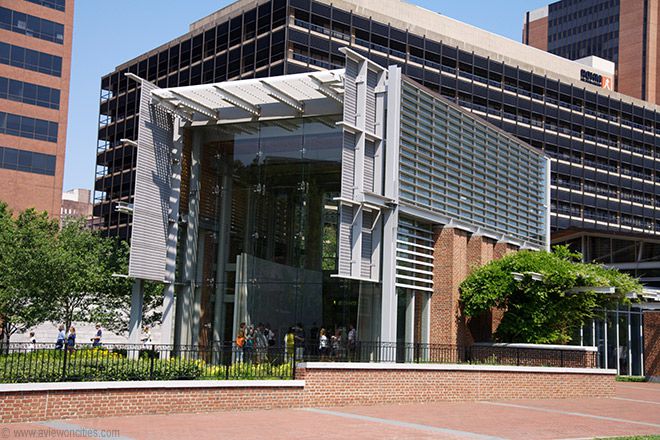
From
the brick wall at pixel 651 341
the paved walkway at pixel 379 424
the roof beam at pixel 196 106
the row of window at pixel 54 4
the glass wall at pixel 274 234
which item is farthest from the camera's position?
the row of window at pixel 54 4

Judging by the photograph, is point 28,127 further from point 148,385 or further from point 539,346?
point 148,385

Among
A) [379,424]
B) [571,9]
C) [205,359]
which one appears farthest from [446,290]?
[571,9]

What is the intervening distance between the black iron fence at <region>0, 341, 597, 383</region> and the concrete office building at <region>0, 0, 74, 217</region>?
166ft

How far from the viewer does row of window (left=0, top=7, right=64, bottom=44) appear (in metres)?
71.0

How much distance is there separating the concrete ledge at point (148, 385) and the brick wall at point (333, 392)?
68 mm

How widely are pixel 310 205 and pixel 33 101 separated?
5179 cm

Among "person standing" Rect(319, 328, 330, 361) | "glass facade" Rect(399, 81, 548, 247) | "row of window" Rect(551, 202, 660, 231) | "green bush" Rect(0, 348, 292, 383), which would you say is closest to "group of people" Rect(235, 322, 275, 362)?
"person standing" Rect(319, 328, 330, 361)

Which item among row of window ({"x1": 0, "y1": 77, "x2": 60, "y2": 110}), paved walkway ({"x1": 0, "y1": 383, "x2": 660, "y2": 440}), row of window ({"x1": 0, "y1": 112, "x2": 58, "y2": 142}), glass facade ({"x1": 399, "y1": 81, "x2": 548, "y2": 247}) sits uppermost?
row of window ({"x1": 0, "y1": 77, "x2": 60, "y2": 110})

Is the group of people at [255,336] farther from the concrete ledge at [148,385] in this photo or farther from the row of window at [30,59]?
the row of window at [30,59]

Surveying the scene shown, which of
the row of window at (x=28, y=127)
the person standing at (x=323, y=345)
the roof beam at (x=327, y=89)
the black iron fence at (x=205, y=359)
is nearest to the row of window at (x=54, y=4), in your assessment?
the row of window at (x=28, y=127)

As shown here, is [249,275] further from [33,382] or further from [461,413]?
[33,382]

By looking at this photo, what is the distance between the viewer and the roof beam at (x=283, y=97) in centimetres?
2669

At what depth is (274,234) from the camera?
1108 inches

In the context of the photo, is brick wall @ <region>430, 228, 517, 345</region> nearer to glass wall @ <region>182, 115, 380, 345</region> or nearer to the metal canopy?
glass wall @ <region>182, 115, 380, 345</region>
